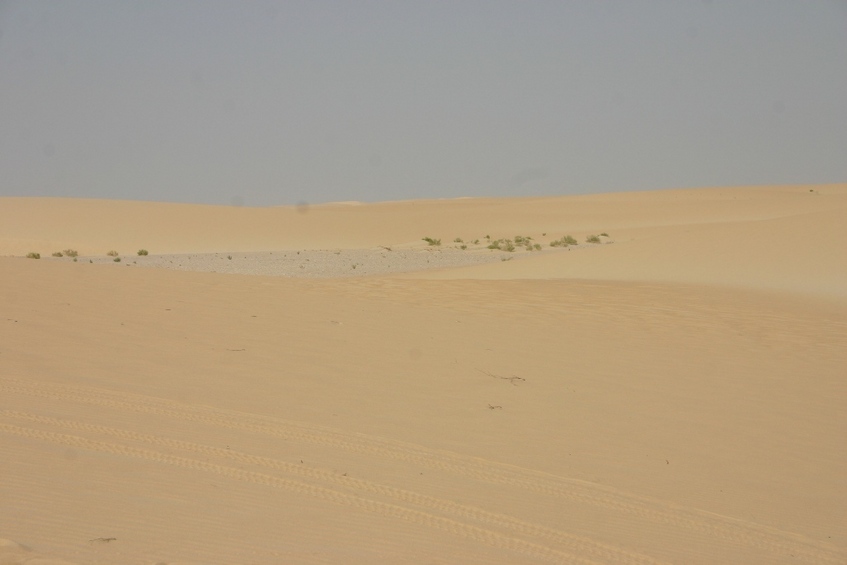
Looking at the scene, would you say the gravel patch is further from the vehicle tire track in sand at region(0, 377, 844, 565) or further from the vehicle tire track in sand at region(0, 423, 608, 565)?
the vehicle tire track in sand at region(0, 423, 608, 565)

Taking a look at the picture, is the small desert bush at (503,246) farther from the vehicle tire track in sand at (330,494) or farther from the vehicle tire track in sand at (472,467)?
the vehicle tire track in sand at (330,494)

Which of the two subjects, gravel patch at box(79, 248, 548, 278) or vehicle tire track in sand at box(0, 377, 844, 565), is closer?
vehicle tire track in sand at box(0, 377, 844, 565)

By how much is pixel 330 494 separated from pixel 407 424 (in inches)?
84.6

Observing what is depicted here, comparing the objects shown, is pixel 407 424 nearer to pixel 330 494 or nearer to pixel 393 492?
pixel 393 492

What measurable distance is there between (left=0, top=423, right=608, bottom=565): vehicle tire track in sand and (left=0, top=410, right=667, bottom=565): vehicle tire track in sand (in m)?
0.13

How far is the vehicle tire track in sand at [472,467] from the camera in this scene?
590 centimetres

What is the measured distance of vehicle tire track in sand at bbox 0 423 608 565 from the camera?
527 cm

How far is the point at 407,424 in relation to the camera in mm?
7969

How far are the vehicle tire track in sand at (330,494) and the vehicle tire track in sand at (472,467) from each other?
0.96 metres

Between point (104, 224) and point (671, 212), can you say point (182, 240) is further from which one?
point (671, 212)

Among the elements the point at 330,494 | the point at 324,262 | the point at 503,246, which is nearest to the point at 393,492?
the point at 330,494

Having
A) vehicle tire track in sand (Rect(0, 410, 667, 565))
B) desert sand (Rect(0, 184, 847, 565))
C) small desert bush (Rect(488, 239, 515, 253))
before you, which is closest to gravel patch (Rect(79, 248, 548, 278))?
small desert bush (Rect(488, 239, 515, 253))

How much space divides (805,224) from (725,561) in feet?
88.7

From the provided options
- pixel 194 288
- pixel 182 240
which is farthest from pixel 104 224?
pixel 194 288
